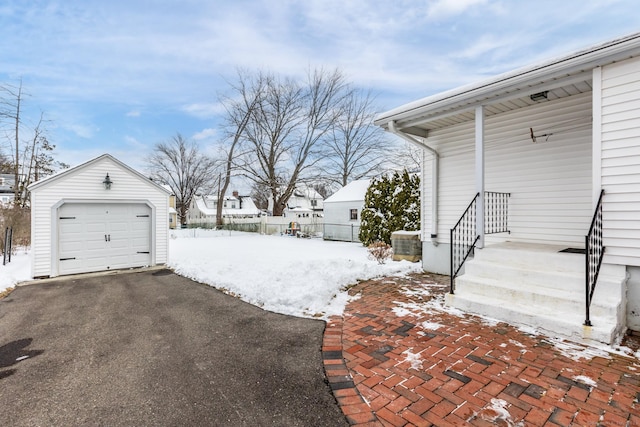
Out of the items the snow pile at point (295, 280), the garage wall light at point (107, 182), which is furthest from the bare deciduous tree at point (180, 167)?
the snow pile at point (295, 280)

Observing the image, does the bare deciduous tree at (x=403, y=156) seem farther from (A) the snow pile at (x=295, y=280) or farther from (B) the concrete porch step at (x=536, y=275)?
(B) the concrete porch step at (x=536, y=275)

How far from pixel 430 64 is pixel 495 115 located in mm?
7248

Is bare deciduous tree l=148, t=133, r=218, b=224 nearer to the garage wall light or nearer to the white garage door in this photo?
the white garage door

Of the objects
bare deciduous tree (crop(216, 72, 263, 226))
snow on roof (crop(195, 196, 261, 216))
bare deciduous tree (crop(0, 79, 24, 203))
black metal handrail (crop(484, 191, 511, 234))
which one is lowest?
black metal handrail (crop(484, 191, 511, 234))

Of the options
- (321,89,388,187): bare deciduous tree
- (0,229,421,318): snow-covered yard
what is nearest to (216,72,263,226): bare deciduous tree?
(321,89,388,187): bare deciduous tree

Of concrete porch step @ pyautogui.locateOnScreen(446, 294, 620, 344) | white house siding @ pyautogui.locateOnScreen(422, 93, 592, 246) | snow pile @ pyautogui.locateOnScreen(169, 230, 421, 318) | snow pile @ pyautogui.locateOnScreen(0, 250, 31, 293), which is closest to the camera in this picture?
concrete porch step @ pyautogui.locateOnScreen(446, 294, 620, 344)

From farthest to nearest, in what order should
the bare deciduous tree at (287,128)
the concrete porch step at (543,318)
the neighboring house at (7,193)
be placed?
the bare deciduous tree at (287,128) < the neighboring house at (7,193) < the concrete porch step at (543,318)

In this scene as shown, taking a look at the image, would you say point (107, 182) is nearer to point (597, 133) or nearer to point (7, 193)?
point (597, 133)

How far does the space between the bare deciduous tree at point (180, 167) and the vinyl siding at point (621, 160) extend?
3229 cm

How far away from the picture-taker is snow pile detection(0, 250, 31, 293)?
6562mm

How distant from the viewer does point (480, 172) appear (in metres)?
4.72

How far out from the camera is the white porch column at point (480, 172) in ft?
15.5

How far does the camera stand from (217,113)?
962 inches

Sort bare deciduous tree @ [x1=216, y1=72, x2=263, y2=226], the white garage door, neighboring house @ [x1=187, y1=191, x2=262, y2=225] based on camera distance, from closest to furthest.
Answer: the white garage door < bare deciduous tree @ [x1=216, y1=72, x2=263, y2=226] < neighboring house @ [x1=187, y1=191, x2=262, y2=225]
